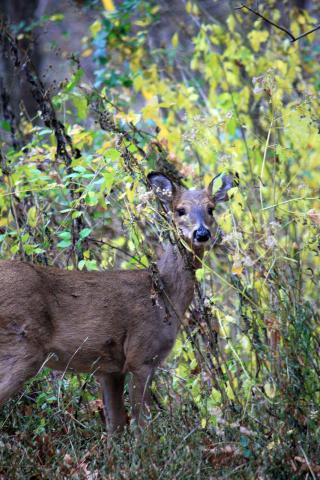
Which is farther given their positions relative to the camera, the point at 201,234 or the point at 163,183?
the point at 163,183

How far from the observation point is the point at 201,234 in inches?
255

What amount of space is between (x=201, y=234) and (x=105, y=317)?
0.89 meters

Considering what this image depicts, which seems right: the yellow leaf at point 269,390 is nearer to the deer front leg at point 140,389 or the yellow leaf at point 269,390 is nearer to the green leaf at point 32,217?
the deer front leg at point 140,389

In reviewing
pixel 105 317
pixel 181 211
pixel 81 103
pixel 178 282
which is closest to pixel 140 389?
pixel 105 317

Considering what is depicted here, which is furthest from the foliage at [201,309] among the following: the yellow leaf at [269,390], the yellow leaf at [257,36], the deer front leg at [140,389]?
the yellow leaf at [257,36]

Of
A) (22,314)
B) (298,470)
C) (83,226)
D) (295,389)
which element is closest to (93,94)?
(83,226)

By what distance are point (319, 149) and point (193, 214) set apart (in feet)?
10.3

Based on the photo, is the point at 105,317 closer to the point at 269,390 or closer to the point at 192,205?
the point at 192,205

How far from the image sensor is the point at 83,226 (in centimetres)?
722

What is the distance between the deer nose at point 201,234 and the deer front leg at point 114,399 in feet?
3.75

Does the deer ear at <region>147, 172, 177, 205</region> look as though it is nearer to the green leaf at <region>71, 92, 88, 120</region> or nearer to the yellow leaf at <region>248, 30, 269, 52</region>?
the green leaf at <region>71, 92, 88, 120</region>

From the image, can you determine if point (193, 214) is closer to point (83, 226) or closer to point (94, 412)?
point (83, 226)

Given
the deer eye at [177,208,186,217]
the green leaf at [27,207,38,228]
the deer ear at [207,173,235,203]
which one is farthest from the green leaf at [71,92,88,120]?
the deer ear at [207,173,235,203]

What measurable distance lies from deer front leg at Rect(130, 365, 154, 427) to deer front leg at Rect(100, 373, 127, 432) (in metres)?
0.19
